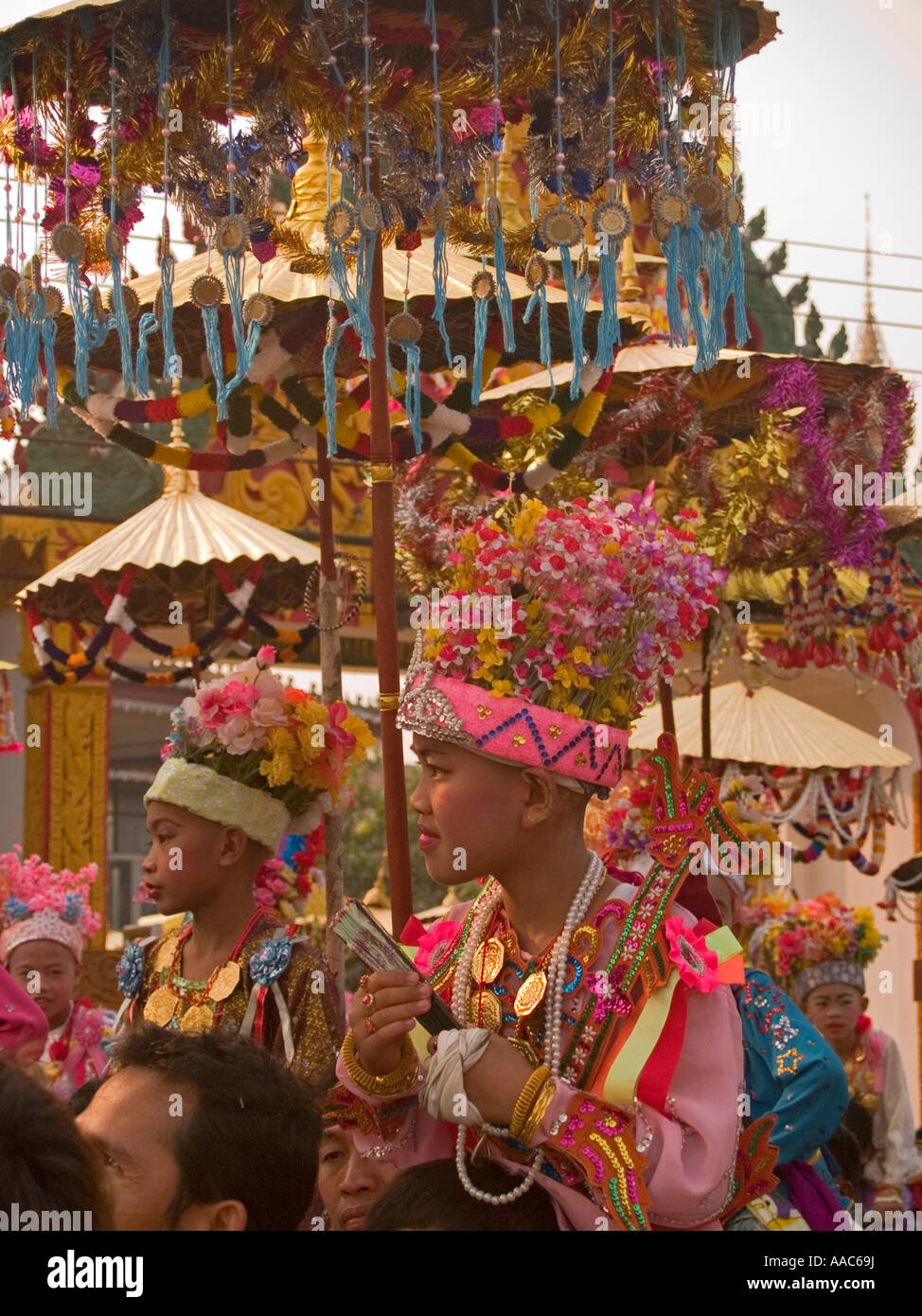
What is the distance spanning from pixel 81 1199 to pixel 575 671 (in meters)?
1.21

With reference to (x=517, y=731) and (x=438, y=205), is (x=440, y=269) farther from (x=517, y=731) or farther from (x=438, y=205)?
(x=517, y=731)

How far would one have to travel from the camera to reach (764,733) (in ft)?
23.5

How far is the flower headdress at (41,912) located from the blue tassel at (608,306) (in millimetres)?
2920

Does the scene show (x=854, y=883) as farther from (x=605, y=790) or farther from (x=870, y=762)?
(x=605, y=790)

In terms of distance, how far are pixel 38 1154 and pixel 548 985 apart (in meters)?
1.02

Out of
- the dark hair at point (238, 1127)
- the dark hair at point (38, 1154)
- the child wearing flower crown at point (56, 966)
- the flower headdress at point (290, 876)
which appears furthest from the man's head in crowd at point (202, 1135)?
the child wearing flower crown at point (56, 966)

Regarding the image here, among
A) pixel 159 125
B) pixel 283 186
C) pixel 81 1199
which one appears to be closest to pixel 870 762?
pixel 283 186

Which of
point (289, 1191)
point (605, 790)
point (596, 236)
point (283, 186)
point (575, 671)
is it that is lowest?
point (289, 1191)

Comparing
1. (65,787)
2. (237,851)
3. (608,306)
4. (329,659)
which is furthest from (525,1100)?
(65,787)

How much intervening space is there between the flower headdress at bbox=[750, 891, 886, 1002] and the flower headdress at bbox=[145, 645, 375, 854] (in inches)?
121

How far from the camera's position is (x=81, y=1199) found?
1580 millimetres

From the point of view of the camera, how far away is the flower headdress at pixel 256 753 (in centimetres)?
356

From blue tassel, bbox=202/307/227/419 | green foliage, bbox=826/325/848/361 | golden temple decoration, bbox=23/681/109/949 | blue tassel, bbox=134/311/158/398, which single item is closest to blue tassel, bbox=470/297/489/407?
blue tassel, bbox=202/307/227/419

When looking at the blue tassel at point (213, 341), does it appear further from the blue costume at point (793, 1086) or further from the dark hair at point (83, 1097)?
the blue costume at point (793, 1086)
